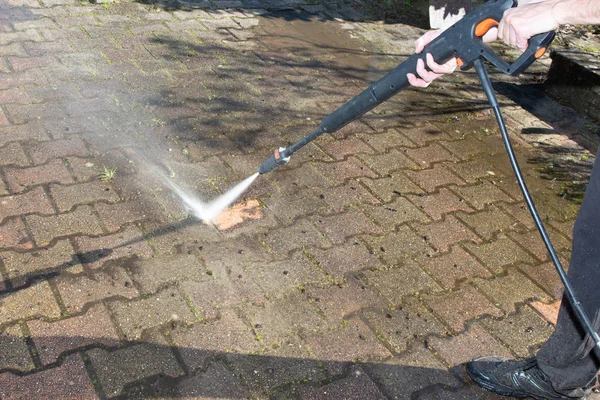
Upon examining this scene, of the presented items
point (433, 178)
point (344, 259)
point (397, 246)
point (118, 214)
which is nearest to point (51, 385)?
Result: point (118, 214)

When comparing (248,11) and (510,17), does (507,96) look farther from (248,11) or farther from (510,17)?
(510,17)

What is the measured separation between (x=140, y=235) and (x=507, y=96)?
4074 millimetres

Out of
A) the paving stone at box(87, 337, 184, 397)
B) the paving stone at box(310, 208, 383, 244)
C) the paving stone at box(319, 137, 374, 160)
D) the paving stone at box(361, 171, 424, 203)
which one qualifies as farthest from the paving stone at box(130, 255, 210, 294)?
the paving stone at box(319, 137, 374, 160)

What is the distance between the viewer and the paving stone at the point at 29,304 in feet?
9.98

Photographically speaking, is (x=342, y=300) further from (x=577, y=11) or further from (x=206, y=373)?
(x=577, y=11)

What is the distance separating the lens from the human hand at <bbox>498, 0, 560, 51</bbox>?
2.39 m

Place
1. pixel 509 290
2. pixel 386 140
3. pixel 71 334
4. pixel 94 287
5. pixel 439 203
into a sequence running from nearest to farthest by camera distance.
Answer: pixel 71 334 → pixel 94 287 → pixel 509 290 → pixel 439 203 → pixel 386 140

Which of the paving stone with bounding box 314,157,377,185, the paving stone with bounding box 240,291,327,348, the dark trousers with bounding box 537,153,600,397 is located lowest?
the paving stone with bounding box 240,291,327,348

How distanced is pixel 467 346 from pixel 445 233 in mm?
984

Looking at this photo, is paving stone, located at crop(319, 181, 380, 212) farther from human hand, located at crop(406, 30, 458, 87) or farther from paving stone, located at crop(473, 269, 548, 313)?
human hand, located at crop(406, 30, 458, 87)

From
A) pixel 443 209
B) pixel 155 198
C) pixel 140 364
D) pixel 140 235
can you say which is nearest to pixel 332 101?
pixel 443 209

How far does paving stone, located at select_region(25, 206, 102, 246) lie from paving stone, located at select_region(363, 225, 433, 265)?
1666mm

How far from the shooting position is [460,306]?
140 inches

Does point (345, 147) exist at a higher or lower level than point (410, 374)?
higher
